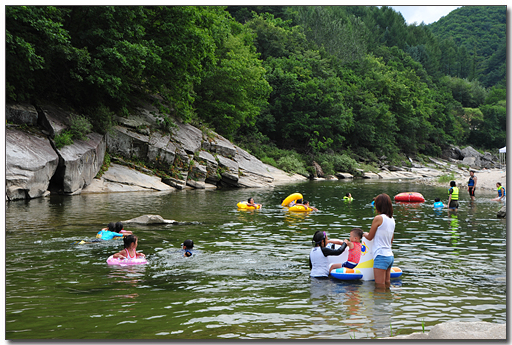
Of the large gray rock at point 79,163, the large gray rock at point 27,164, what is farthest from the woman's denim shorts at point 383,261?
the large gray rock at point 79,163

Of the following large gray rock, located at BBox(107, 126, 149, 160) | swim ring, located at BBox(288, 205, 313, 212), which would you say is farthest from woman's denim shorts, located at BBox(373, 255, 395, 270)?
large gray rock, located at BBox(107, 126, 149, 160)

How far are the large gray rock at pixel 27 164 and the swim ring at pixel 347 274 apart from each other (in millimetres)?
18592

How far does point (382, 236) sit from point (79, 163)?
892 inches

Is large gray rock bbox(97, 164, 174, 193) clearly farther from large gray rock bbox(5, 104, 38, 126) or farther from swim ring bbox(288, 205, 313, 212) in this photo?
swim ring bbox(288, 205, 313, 212)

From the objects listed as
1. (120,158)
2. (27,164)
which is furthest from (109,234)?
(120,158)

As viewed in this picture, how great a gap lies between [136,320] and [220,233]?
29.1ft

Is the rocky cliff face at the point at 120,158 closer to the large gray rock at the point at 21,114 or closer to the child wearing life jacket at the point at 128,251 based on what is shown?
the large gray rock at the point at 21,114

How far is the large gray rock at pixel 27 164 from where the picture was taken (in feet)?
74.0

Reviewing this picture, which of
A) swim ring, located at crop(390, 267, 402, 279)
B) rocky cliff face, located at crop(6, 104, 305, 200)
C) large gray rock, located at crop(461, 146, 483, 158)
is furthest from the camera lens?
large gray rock, located at crop(461, 146, 483, 158)

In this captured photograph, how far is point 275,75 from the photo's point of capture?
64.7m

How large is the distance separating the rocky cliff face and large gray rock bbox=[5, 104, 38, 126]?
0.03 feet

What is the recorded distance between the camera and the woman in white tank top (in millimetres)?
8062

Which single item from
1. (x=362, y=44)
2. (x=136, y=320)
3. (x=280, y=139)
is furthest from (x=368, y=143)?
(x=136, y=320)

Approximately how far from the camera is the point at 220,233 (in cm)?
1545
